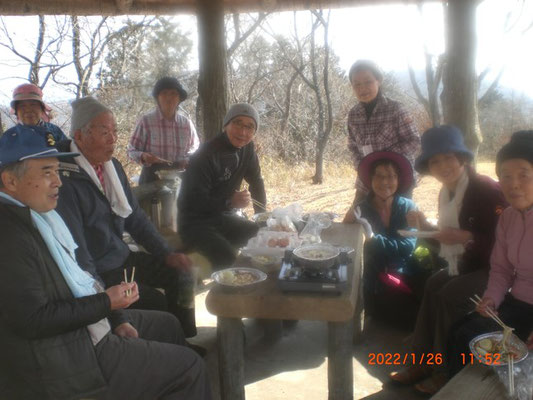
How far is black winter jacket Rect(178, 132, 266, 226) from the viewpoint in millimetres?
3779

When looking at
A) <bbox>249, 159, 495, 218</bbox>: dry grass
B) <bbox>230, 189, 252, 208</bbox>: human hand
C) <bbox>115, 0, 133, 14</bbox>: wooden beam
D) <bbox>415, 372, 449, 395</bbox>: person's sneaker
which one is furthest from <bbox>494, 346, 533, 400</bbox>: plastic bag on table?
<bbox>249, 159, 495, 218</bbox>: dry grass

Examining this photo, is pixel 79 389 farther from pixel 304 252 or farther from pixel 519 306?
pixel 519 306

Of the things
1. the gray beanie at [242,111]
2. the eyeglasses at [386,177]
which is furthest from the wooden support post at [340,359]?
the gray beanie at [242,111]

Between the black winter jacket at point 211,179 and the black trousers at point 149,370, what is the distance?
1.82m

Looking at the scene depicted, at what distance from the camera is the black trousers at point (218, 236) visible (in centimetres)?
374

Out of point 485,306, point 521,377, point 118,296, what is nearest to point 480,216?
point 485,306

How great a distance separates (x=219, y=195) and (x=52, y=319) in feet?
7.67

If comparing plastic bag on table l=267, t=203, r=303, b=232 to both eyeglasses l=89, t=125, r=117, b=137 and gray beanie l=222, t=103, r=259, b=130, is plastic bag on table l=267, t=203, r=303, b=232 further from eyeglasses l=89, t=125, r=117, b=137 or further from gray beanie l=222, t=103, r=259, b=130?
eyeglasses l=89, t=125, r=117, b=137

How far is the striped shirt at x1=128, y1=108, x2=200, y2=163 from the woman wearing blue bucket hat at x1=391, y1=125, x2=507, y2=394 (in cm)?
278

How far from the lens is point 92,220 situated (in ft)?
8.74

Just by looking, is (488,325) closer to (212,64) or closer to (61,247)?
(61,247)

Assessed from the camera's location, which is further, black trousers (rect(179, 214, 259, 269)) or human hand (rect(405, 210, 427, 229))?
black trousers (rect(179, 214, 259, 269))

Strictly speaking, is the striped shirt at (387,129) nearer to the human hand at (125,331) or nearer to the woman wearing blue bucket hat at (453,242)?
the woman wearing blue bucket hat at (453,242)

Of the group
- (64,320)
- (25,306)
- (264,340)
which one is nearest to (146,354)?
(64,320)
